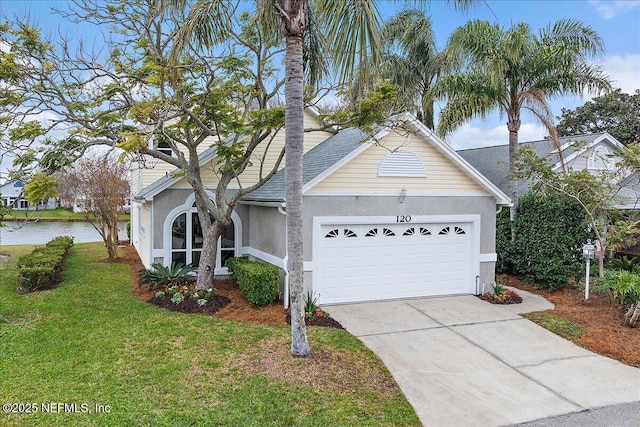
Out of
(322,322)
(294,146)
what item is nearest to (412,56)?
(322,322)

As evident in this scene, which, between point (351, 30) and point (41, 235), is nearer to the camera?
point (351, 30)

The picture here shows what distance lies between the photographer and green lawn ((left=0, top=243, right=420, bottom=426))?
18.4ft

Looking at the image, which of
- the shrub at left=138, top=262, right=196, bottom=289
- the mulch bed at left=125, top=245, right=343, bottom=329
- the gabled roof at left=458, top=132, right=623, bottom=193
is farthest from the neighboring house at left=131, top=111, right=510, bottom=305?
the gabled roof at left=458, top=132, right=623, bottom=193

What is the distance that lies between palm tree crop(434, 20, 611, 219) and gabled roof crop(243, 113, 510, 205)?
2143 mm

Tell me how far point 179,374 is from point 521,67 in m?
12.4

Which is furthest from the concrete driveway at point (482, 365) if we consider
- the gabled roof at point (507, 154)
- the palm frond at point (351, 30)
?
the gabled roof at point (507, 154)

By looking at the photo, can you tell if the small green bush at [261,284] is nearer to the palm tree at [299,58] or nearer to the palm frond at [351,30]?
the palm tree at [299,58]

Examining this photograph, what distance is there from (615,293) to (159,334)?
9.64 m

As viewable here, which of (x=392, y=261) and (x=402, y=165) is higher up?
(x=402, y=165)

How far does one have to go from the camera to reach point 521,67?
43.5 ft

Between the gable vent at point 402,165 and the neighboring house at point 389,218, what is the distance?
3 centimetres

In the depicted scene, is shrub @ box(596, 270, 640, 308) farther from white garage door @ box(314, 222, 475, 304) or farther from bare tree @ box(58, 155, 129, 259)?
bare tree @ box(58, 155, 129, 259)

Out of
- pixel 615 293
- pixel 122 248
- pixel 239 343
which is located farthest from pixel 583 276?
pixel 122 248

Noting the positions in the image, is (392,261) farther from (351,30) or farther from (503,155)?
(503,155)
